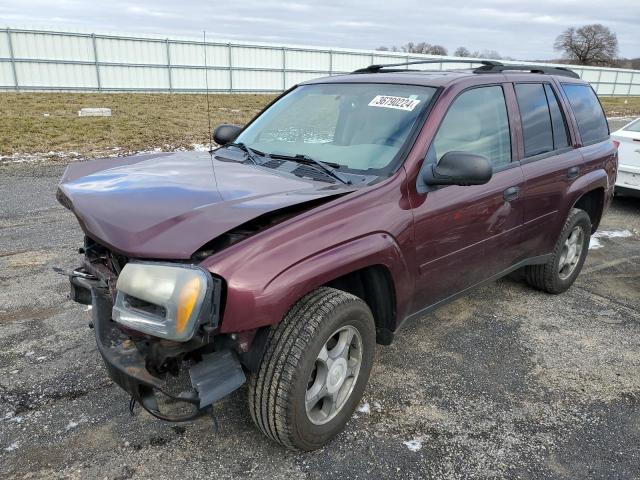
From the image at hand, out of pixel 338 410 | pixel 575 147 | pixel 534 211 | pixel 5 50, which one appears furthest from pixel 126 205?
pixel 5 50

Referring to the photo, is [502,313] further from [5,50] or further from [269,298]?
[5,50]

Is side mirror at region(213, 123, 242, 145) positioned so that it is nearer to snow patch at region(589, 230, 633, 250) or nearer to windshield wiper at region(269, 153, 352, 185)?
windshield wiper at region(269, 153, 352, 185)

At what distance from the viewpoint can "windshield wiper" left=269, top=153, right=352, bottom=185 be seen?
2908mm

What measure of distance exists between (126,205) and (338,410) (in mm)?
1464

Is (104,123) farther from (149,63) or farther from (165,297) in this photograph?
(165,297)

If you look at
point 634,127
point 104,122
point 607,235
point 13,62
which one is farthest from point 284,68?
point 607,235

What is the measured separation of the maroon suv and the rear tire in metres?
0.11

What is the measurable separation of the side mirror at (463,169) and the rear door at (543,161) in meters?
1.05

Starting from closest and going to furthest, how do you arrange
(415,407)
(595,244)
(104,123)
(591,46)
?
(415,407) → (595,244) → (104,123) → (591,46)

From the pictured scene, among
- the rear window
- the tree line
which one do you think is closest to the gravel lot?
the rear window

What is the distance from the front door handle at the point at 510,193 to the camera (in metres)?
3.47

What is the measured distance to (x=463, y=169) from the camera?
108 inches

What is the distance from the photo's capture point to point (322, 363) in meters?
2.52

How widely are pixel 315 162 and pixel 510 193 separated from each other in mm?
1378
